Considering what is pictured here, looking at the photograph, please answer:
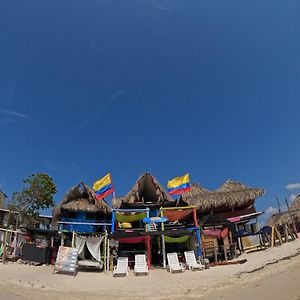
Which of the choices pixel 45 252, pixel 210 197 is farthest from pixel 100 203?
pixel 210 197

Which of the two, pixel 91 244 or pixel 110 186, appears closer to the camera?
pixel 91 244

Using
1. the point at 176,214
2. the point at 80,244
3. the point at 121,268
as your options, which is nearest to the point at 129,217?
the point at 176,214

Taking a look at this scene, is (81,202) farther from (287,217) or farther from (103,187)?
(287,217)

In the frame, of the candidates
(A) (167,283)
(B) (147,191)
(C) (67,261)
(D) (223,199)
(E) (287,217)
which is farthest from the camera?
(E) (287,217)

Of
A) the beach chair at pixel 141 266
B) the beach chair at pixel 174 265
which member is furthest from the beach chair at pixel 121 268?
the beach chair at pixel 174 265

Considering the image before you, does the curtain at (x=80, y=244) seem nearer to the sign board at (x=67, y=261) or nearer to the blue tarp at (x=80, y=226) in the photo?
the sign board at (x=67, y=261)

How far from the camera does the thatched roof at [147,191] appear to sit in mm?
19453

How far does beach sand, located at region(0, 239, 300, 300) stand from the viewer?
8.90 meters

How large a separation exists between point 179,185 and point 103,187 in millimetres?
5184

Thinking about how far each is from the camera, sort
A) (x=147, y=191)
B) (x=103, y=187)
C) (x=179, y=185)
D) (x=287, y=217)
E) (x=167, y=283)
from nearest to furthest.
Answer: (x=167, y=283), (x=103, y=187), (x=179, y=185), (x=147, y=191), (x=287, y=217)

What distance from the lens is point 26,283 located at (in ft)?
35.0

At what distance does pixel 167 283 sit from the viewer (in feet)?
35.1

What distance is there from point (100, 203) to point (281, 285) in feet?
41.1

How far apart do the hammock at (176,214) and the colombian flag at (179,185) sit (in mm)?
2328
